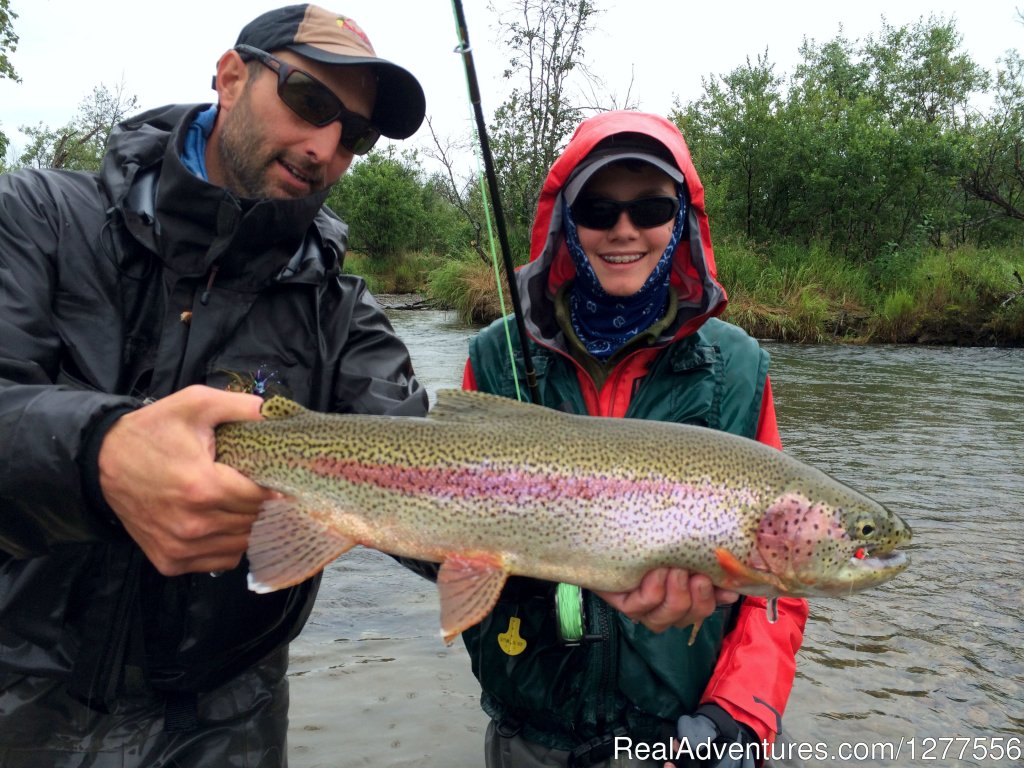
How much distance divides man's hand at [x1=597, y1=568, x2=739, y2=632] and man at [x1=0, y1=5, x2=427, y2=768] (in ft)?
3.33

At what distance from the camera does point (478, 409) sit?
2.53 meters

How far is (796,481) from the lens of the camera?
246cm

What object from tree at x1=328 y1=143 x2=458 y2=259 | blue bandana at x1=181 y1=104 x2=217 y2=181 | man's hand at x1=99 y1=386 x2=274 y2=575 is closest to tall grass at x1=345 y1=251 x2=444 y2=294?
tree at x1=328 y1=143 x2=458 y2=259

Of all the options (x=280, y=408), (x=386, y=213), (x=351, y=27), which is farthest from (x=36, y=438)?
(x=386, y=213)

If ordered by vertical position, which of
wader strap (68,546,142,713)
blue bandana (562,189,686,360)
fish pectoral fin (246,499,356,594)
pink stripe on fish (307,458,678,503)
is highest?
blue bandana (562,189,686,360)

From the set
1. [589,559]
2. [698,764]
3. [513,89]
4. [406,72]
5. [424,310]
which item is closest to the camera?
[589,559]

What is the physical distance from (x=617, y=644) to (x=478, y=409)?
1020 mm

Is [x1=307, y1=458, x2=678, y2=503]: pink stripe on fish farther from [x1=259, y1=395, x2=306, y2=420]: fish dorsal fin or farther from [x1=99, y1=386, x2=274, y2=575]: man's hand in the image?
[x1=99, y1=386, x2=274, y2=575]: man's hand

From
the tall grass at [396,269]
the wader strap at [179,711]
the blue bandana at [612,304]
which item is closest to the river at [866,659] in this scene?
the wader strap at [179,711]

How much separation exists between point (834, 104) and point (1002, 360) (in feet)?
56.2

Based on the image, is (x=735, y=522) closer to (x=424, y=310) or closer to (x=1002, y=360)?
(x=1002, y=360)

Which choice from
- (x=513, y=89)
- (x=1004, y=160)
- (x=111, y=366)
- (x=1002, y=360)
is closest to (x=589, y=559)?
(x=111, y=366)

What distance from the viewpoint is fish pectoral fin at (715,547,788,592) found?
2.33 meters

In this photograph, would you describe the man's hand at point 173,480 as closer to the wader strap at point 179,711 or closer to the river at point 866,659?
the wader strap at point 179,711
